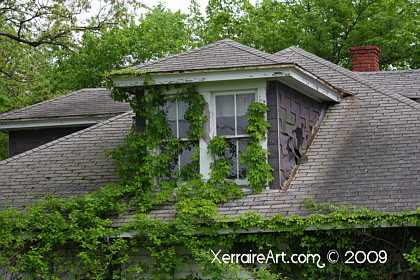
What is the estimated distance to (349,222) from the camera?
10250mm

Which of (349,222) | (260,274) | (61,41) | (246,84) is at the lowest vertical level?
(260,274)

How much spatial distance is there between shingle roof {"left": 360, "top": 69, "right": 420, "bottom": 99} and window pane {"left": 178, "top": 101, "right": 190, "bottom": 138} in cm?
531

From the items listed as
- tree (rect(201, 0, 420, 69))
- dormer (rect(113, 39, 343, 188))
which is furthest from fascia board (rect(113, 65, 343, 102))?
tree (rect(201, 0, 420, 69))

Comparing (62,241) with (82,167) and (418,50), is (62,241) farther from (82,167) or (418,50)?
(418,50)

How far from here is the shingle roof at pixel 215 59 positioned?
11.9 meters

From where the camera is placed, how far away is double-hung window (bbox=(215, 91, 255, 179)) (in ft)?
39.0

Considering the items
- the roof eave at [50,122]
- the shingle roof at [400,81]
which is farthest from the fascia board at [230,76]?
the roof eave at [50,122]

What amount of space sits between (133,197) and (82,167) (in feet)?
5.37

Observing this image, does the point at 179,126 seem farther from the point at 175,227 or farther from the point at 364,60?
the point at 364,60

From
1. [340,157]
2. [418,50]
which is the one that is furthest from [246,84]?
[418,50]

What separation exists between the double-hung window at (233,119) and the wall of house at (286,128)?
1.43ft

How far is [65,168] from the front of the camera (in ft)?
43.6

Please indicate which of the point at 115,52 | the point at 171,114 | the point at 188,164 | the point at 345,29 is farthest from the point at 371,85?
the point at 115,52

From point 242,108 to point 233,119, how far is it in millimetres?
255
